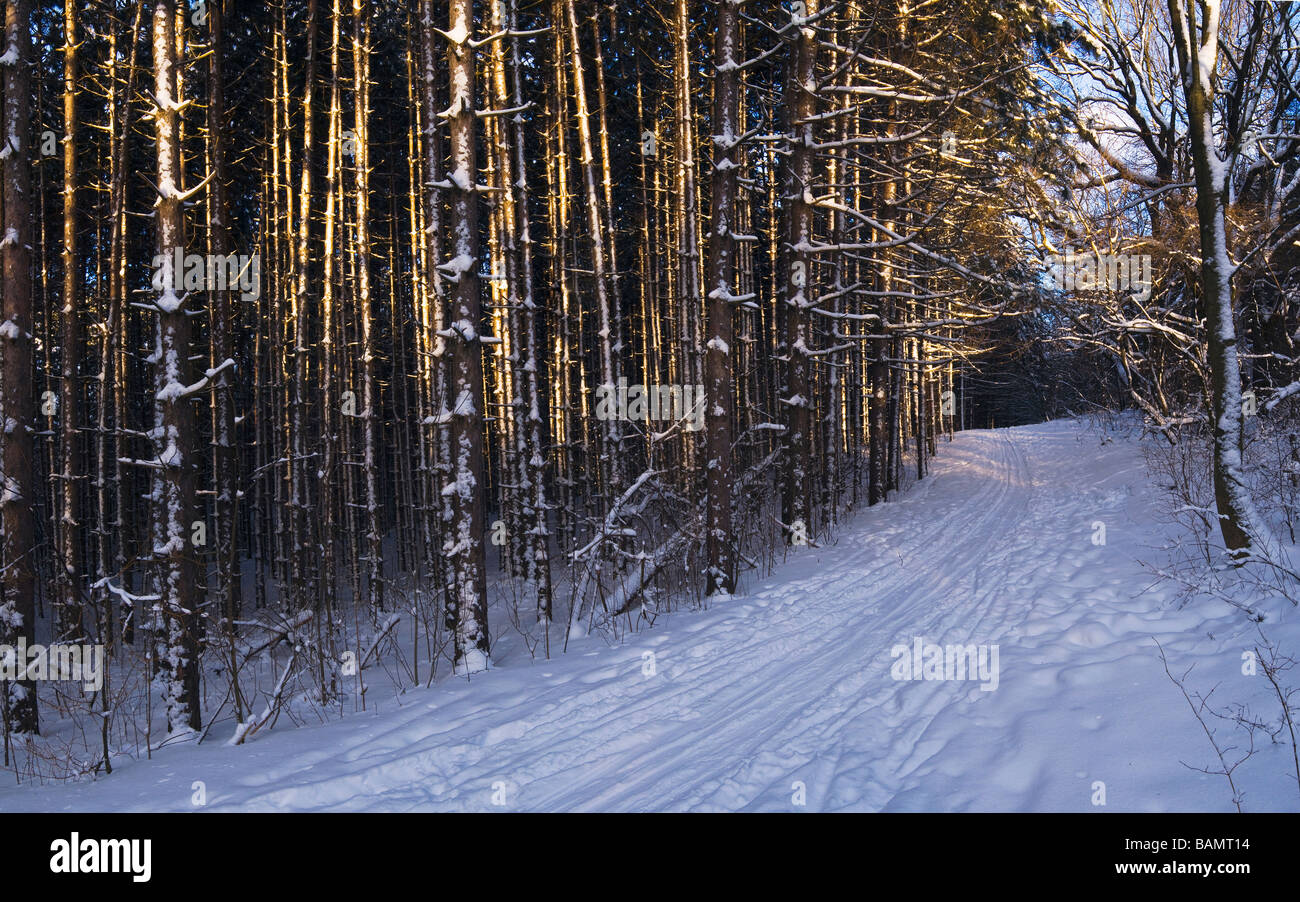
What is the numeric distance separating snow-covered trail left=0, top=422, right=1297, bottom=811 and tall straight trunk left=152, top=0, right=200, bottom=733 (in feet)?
6.08

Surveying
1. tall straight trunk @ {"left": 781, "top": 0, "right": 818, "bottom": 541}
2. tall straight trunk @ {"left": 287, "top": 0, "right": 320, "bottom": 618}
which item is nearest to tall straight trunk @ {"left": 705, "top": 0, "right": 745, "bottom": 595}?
tall straight trunk @ {"left": 781, "top": 0, "right": 818, "bottom": 541}

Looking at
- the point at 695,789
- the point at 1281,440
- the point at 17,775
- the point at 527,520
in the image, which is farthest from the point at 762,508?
the point at 17,775

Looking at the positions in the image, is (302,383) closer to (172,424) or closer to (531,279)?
(531,279)

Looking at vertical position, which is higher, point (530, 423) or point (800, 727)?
point (530, 423)

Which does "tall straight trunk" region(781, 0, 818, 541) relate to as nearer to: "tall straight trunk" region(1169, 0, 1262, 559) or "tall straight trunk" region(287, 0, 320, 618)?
"tall straight trunk" region(1169, 0, 1262, 559)

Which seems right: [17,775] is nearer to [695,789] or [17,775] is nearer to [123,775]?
[123,775]

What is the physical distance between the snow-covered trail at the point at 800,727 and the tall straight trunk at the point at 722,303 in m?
1.20

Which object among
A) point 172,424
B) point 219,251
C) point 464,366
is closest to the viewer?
point 172,424

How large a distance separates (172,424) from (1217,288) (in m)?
11.1

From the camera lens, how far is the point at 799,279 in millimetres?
12930

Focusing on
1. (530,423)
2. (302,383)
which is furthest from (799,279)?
(302,383)

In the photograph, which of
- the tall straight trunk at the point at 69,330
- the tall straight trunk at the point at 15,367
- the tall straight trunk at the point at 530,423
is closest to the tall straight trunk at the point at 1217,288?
the tall straight trunk at the point at 530,423

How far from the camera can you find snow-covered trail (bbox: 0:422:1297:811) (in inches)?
165
